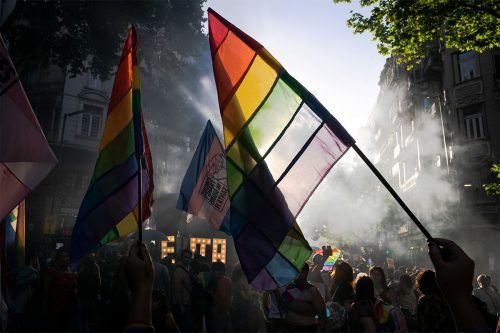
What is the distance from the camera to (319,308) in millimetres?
5520

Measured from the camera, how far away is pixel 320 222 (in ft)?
253

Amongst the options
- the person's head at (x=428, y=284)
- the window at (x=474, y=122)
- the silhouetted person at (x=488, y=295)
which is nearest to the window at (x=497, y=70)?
the window at (x=474, y=122)

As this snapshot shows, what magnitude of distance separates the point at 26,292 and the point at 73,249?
476cm

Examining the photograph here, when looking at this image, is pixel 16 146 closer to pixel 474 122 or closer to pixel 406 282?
pixel 406 282

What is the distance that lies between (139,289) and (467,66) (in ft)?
93.5

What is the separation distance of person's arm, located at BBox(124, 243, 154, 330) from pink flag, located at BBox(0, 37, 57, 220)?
5.22ft

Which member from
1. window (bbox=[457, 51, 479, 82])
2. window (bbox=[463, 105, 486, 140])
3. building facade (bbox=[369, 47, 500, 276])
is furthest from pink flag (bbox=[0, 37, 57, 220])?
window (bbox=[457, 51, 479, 82])

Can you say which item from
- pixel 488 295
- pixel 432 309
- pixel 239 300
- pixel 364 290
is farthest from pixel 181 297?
pixel 488 295

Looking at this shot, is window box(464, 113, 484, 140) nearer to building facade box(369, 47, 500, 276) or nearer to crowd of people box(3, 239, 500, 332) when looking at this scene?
building facade box(369, 47, 500, 276)

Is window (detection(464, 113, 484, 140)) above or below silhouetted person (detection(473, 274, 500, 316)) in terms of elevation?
above

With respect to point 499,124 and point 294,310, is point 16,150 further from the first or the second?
point 499,124

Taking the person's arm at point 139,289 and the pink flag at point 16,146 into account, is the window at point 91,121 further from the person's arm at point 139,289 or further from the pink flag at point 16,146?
the person's arm at point 139,289

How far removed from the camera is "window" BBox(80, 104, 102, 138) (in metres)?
33.3

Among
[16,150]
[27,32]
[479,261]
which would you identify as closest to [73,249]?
[16,150]
